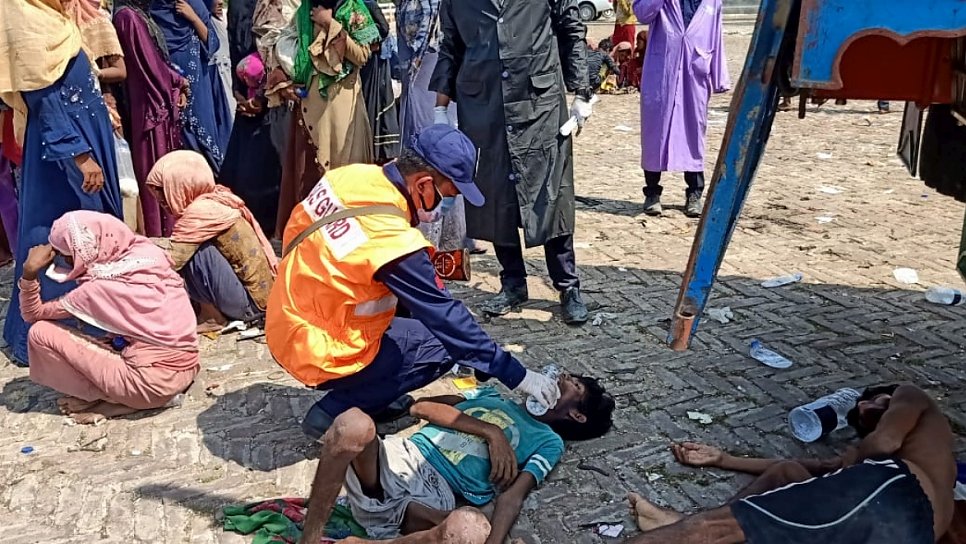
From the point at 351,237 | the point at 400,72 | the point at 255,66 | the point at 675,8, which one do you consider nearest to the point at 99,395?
the point at 351,237

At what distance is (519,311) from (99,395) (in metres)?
2.20

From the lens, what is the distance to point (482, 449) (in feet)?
10.1

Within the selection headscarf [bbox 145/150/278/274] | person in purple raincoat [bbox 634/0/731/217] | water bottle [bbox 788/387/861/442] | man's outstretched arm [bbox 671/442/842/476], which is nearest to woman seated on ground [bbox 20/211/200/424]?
headscarf [bbox 145/150/278/274]

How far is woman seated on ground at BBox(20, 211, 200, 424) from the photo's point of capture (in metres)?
3.67

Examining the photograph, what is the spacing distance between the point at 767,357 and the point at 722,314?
56 cm

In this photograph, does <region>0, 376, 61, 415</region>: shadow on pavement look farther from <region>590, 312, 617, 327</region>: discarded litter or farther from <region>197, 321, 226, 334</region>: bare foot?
<region>590, 312, 617, 327</region>: discarded litter

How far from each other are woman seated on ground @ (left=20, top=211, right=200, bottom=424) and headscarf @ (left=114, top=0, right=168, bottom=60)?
207 centimetres

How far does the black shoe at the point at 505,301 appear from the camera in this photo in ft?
15.5

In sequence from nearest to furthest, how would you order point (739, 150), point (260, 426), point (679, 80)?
point (739, 150), point (260, 426), point (679, 80)

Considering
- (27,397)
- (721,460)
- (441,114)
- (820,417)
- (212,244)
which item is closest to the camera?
(721,460)

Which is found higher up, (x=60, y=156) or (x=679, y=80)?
(x=679, y=80)

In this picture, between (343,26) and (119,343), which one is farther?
(343,26)

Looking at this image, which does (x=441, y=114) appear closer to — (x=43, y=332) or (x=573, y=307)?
(x=573, y=307)

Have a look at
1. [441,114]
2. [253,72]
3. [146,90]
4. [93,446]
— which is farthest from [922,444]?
[146,90]
